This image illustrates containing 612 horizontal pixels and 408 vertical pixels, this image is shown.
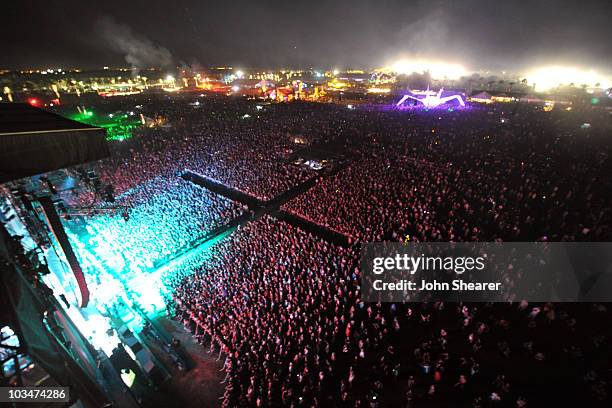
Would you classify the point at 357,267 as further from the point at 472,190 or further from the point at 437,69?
the point at 437,69

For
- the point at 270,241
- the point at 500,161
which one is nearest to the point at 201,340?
the point at 270,241

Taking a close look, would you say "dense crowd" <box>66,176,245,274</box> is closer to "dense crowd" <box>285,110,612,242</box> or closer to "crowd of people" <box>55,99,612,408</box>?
"crowd of people" <box>55,99,612,408</box>

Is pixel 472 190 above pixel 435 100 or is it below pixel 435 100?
below

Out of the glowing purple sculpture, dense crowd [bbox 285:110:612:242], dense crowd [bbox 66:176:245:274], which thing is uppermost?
the glowing purple sculpture

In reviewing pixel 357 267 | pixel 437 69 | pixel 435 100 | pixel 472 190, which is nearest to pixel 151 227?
pixel 357 267

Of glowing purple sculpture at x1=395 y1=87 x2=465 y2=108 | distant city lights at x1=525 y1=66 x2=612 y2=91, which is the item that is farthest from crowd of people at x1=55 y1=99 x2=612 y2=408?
distant city lights at x1=525 y1=66 x2=612 y2=91

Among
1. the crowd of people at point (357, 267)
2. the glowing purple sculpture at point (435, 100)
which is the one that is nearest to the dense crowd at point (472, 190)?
the crowd of people at point (357, 267)

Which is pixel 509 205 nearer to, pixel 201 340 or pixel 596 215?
pixel 596 215

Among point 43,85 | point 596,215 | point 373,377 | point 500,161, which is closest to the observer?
point 373,377
